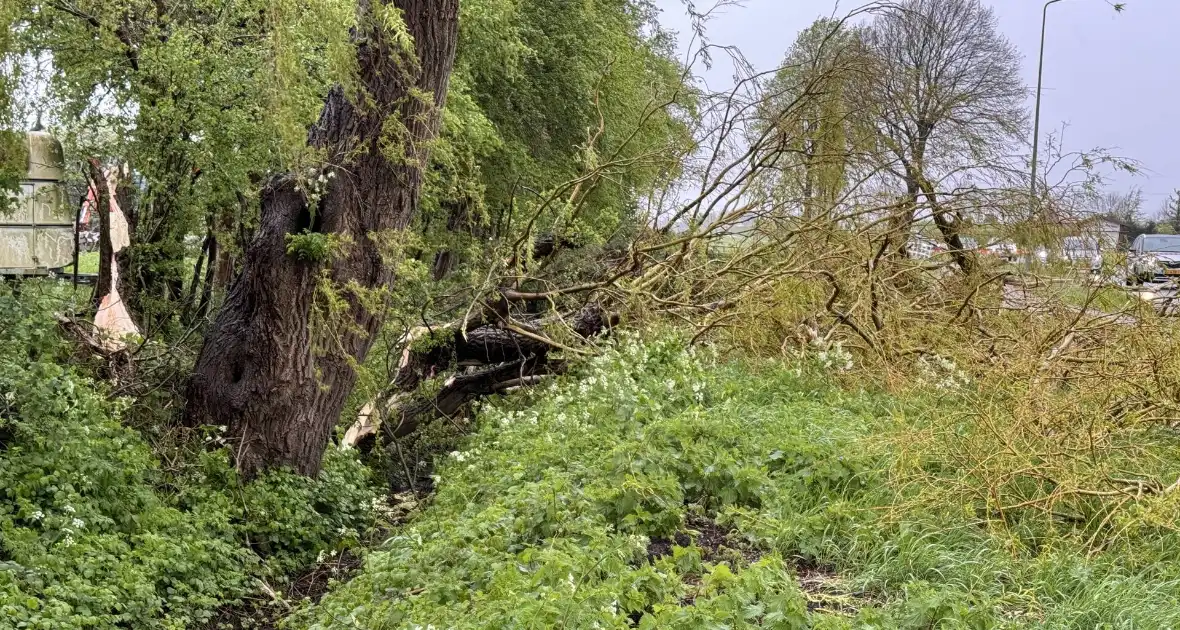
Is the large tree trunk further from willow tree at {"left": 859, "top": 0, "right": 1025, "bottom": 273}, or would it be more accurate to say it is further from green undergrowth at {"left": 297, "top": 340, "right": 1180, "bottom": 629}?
willow tree at {"left": 859, "top": 0, "right": 1025, "bottom": 273}

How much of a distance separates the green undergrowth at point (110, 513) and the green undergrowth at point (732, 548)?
97 centimetres

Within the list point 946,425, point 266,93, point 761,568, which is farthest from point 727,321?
point 761,568

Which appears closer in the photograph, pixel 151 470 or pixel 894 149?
pixel 151 470

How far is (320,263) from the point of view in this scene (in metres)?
8.03

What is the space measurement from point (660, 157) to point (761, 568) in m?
7.90

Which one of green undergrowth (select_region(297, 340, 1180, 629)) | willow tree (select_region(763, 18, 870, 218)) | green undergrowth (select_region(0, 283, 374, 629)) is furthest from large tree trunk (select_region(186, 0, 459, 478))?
willow tree (select_region(763, 18, 870, 218))

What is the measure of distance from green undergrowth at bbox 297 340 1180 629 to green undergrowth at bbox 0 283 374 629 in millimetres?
971

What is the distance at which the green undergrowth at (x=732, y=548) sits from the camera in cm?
384

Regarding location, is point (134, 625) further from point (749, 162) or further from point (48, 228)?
point (749, 162)

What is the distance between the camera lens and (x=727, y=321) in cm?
1035

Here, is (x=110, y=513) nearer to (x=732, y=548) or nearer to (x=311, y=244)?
(x=311, y=244)

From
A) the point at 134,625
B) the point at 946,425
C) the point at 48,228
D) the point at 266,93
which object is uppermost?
the point at 266,93

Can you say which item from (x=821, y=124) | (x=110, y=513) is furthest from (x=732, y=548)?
(x=821, y=124)

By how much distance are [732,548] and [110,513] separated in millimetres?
4125
